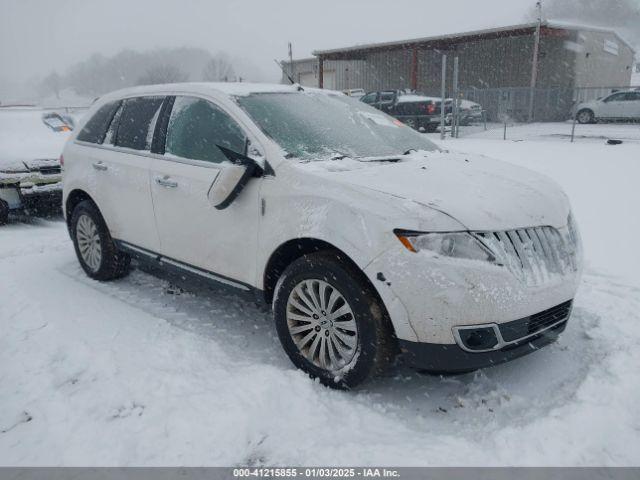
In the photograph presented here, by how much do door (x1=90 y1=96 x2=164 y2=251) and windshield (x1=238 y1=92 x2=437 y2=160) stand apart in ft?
3.51

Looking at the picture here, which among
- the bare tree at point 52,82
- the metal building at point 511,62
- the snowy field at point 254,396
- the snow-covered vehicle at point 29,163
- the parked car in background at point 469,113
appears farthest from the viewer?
the bare tree at point 52,82

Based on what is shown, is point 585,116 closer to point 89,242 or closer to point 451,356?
point 89,242

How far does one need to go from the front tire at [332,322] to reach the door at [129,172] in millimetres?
1532

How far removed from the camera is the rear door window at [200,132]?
3488 mm

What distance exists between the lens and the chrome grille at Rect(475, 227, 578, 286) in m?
2.61

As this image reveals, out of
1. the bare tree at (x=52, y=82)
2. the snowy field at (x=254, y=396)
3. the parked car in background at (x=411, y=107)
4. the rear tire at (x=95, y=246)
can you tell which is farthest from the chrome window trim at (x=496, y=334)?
the bare tree at (x=52, y=82)

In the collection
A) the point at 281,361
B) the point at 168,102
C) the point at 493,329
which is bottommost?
the point at 281,361

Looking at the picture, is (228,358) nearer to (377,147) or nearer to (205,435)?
(205,435)

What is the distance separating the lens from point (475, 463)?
95.0 inches

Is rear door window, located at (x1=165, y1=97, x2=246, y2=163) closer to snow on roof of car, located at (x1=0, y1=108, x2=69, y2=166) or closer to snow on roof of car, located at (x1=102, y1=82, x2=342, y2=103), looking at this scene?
snow on roof of car, located at (x1=102, y1=82, x2=342, y2=103)

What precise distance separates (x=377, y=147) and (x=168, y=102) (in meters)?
1.69

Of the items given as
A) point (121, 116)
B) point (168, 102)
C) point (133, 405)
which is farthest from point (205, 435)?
point (121, 116)

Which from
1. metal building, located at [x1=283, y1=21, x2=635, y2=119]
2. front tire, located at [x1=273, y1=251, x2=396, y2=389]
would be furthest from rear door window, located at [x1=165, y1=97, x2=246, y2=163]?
metal building, located at [x1=283, y1=21, x2=635, y2=119]

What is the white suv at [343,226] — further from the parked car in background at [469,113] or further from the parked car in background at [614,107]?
the parked car in background at [614,107]
